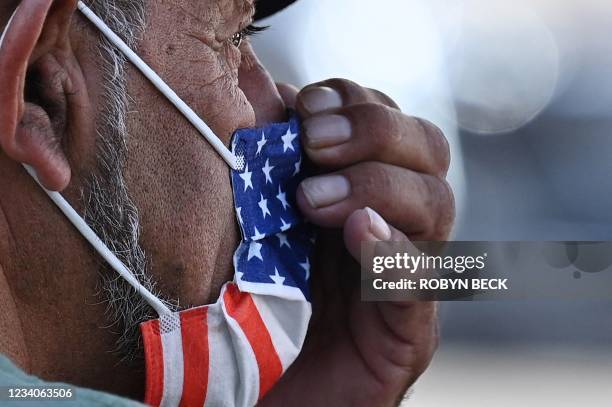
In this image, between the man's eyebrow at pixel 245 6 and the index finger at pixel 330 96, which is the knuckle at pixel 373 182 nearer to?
the index finger at pixel 330 96

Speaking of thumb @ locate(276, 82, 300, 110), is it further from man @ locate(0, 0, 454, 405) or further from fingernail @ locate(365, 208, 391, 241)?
fingernail @ locate(365, 208, 391, 241)

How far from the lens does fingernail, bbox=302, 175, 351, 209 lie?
2.02 metres

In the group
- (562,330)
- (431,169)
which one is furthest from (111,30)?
(562,330)

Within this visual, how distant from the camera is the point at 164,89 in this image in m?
1.75

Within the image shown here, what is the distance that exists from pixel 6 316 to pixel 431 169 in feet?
3.46

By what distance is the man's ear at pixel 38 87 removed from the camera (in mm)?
1456

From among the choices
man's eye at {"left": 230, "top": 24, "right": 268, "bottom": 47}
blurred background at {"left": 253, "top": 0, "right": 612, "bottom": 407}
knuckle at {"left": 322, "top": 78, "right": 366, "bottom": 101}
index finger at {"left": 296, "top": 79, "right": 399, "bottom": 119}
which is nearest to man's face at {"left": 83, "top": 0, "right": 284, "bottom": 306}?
man's eye at {"left": 230, "top": 24, "right": 268, "bottom": 47}

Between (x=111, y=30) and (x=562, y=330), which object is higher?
(x=111, y=30)

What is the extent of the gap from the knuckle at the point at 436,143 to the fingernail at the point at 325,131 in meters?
0.22

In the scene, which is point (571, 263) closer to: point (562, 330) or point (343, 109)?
point (343, 109)

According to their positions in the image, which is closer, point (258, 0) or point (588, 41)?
point (258, 0)

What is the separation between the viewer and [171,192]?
1.75 metres

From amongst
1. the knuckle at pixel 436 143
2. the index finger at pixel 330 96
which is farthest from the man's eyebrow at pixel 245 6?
the knuckle at pixel 436 143

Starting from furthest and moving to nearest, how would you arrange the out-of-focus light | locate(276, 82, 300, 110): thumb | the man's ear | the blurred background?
the out-of-focus light
the blurred background
locate(276, 82, 300, 110): thumb
the man's ear
